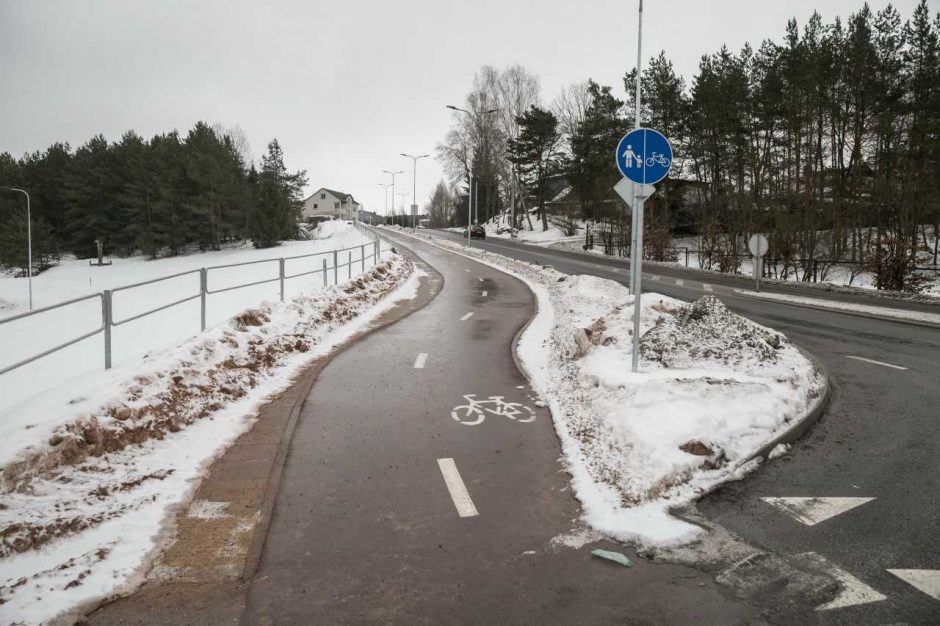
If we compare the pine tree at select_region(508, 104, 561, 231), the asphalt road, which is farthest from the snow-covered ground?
the pine tree at select_region(508, 104, 561, 231)

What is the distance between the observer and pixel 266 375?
9375 mm

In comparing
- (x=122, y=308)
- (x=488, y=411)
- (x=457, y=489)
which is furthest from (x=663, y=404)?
(x=122, y=308)

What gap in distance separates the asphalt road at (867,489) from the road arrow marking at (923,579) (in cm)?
4

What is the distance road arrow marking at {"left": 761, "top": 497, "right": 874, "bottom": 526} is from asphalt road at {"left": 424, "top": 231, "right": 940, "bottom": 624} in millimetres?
54

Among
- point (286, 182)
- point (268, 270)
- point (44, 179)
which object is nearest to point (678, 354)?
point (268, 270)

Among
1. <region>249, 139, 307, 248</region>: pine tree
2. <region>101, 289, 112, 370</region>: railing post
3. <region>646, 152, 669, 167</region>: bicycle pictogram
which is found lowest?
<region>101, 289, 112, 370</region>: railing post

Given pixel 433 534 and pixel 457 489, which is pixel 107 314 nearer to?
pixel 457 489

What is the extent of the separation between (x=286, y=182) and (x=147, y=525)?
6937 centimetres

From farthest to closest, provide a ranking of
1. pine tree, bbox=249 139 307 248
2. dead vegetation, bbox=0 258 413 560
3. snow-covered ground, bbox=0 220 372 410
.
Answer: pine tree, bbox=249 139 307 248 < snow-covered ground, bbox=0 220 372 410 < dead vegetation, bbox=0 258 413 560

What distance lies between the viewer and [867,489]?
17.0 ft

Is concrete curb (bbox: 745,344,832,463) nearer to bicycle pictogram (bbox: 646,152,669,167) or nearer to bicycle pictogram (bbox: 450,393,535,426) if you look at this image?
bicycle pictogram (bbox: 450,393,535,426)

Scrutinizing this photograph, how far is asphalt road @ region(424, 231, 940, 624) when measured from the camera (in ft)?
12.1

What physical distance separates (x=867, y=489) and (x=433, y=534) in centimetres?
382

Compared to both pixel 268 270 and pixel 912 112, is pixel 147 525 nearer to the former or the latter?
pixel 268 270
